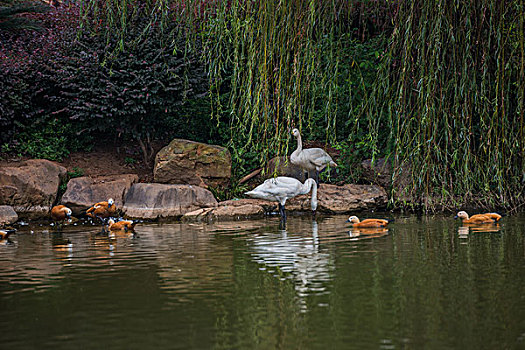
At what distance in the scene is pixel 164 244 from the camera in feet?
20.6

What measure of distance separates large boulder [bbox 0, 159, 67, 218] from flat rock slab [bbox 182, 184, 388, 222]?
199 cm

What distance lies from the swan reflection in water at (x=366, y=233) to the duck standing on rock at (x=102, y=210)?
3.30 metres

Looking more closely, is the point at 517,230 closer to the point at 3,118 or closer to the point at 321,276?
the point at 321,276

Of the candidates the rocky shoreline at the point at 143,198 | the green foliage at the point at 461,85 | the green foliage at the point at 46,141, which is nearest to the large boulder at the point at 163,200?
the rocky shoreline at the point at 143,198

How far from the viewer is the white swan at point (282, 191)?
8.77 m

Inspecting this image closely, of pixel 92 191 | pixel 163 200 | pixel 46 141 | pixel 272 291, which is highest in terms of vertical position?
pixel 46 141

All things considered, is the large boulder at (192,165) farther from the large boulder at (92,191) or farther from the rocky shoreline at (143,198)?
the large boulder at (92,191)

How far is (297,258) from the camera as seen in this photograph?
5.17 meters

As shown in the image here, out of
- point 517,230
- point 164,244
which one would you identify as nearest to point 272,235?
point 164,244

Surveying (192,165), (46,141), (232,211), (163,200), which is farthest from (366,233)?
(46,141)

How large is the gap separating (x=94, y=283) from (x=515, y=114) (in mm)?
3250

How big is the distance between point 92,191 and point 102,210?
846 mm

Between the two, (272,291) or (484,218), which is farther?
(484,218)

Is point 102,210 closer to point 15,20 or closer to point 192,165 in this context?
point 192,165
